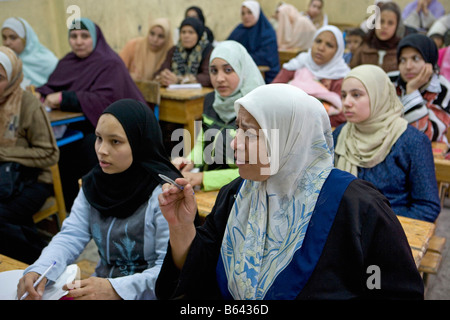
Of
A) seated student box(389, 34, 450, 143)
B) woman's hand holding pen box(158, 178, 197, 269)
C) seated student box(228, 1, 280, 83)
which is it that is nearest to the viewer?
woman's hand holding pen box(158, 178, 197, 269)

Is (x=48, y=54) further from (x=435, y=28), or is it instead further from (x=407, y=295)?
(x=435, y=28)

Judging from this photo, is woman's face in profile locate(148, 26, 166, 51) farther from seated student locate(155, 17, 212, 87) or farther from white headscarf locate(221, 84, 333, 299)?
white headscarf locate(221, 84, 333, 299)

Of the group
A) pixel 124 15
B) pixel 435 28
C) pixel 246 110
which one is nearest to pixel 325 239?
pixel 246 110

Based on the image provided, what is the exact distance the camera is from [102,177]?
1.50 metres

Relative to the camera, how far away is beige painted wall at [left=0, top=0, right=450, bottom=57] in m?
3.94

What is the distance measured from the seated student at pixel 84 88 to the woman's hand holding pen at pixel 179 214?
1.97 metres

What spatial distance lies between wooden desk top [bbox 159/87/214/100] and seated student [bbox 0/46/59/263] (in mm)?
1366

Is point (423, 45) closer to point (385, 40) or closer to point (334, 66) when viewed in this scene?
point (334, 66)

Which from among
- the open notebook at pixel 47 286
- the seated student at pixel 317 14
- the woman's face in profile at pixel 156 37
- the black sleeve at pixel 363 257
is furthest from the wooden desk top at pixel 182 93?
the seated student at pixel 317 14

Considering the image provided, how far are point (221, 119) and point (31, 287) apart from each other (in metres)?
1.24

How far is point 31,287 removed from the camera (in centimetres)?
118

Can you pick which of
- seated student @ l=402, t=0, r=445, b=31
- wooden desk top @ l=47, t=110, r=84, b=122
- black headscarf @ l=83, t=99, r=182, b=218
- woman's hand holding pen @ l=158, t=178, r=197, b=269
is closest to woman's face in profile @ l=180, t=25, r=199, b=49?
wooden desk top @ l=47, t=110, r=84, b=122

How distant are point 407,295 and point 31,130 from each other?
2.06 m

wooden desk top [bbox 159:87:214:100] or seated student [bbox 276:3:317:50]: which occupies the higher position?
seated student [bbox 276:3:317:50]
